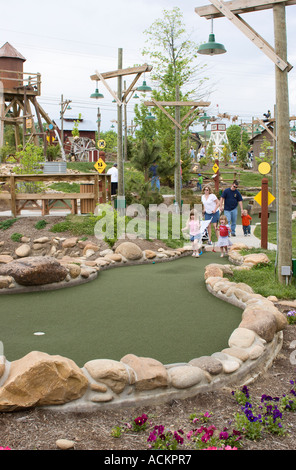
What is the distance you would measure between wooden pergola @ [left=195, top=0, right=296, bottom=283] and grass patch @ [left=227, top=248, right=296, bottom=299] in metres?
0.31

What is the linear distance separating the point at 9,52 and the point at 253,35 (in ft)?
74.5

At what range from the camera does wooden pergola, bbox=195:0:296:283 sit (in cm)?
694

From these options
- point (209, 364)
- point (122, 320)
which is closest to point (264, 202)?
point (122, 320)

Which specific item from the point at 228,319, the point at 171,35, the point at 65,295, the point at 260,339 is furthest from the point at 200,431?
the point at 171,35

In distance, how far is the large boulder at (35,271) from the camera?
7652mm

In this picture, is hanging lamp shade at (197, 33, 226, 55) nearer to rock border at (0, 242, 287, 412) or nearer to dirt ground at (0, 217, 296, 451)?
rock border at (0, 242, 287, 412)

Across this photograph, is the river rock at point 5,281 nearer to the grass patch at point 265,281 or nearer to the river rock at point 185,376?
the grass patch at point 265,281

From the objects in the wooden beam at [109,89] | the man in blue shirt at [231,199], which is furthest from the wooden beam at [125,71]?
the man in blue shirt at [231,199]

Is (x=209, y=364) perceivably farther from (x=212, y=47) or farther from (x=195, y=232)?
(x=195, y=232)

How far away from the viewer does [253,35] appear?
6918 mm

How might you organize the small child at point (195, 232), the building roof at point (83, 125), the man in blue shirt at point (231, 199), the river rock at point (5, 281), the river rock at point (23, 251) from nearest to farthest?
the river rock at point (5, 281) < the river rock at point (23, 251) < the small child at point (195, 232) < the man in blue shirt at point (231, 199) < the building roof at point (83, 125)

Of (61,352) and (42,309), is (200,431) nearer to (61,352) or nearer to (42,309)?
(61,352)

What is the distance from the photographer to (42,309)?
6.73 metres

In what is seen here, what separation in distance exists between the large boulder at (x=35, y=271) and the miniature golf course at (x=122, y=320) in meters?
0.23
